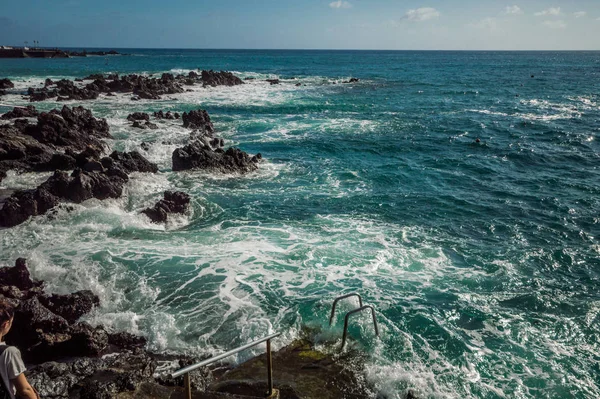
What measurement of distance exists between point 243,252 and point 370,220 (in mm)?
5812

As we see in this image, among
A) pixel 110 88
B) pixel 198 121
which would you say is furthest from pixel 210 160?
pixel 110 88

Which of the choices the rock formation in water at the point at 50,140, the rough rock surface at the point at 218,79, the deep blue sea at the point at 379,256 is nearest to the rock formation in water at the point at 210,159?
the deep blue sea at the point at 379,256

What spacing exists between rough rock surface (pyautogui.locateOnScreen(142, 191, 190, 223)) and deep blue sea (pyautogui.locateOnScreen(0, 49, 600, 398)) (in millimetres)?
418

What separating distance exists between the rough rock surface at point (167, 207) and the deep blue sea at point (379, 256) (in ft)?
1.37

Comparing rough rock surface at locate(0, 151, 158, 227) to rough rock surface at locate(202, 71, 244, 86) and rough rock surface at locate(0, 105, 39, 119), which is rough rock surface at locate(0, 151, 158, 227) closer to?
rough rock surface at locate(0, 105, 39, 119)

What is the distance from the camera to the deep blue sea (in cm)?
985

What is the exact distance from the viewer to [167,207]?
17.2 meters

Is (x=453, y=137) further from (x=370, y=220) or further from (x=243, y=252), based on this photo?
(x=243, y=252)

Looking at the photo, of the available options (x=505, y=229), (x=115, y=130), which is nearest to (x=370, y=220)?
(x=505, y=229)

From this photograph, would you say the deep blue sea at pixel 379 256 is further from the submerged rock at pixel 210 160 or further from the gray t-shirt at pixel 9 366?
the gray t-shirt at pixel 9 366

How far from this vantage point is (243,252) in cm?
1463

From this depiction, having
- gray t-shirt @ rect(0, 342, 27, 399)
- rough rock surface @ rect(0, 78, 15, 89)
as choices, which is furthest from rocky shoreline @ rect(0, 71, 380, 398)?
rough rock surface @ rect(0, 78, 15, 89)

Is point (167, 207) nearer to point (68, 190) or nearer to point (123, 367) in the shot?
point (68, 190)

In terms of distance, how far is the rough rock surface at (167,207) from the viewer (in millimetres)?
16703
